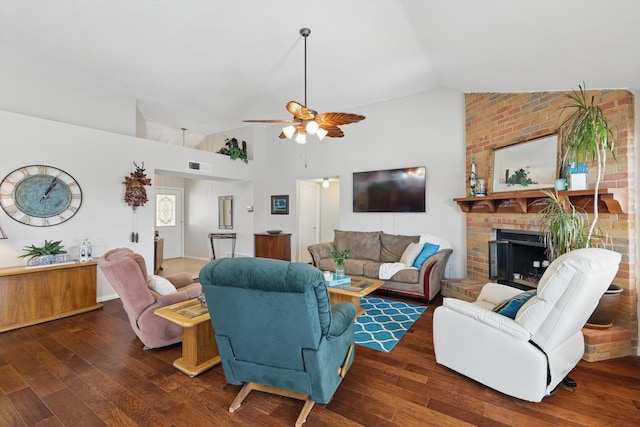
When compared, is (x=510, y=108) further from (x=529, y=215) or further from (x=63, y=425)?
(x=63, y=425)

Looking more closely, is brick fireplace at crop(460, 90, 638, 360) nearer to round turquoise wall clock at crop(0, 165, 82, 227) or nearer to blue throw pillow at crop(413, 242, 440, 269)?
blue throw pillow at crop(413, 242, 440, 269)

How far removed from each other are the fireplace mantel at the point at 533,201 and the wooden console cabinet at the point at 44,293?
5.25m

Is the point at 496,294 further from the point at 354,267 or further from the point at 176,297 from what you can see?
the point at 176,297

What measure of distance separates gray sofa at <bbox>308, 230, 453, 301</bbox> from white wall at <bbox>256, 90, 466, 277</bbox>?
1.17 ft

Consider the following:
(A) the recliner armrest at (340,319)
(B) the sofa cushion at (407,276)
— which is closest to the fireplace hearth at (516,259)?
(B) the sofa cushion at (407,276)

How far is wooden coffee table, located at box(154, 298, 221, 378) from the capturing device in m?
2.23

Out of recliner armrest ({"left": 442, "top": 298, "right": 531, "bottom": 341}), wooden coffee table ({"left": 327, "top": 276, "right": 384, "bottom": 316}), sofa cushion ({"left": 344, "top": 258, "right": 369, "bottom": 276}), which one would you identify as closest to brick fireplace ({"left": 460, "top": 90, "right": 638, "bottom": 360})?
recliner armrest ({"left": 442, "top": 298, "right": 531, "bottom": 341})

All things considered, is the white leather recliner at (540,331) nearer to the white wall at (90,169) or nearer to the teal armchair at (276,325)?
the teal armchair at (276,325)

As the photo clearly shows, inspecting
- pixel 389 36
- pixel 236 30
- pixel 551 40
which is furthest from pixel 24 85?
pixel 551 40

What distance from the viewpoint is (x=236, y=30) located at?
319cm

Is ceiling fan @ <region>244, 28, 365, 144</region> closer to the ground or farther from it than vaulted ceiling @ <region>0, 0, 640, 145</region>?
closer to the ground

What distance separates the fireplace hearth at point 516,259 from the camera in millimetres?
3527

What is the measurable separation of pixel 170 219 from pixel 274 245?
370 centimetres

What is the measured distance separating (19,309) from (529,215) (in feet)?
19.7
